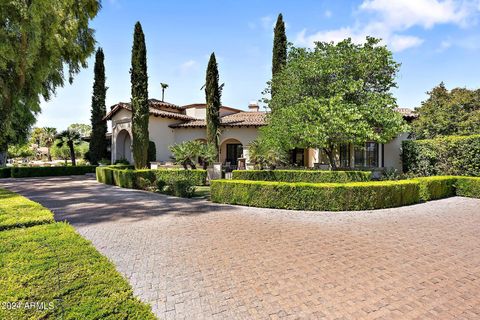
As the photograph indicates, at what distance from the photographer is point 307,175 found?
51.7 feet

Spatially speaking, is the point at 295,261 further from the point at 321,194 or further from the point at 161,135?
the point at 161,135

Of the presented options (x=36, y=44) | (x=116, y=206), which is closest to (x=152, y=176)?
(x=116, y=206)

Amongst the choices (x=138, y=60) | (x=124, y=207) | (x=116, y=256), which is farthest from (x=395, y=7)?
(x=138, y=60)

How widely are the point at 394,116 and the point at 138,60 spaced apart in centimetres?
1724

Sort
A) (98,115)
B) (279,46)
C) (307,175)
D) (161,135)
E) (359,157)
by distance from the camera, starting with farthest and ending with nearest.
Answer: (98,115) → (161,135) → (279,46) → (359,157) → (307,175)

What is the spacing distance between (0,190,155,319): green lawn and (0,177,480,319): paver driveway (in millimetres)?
1194

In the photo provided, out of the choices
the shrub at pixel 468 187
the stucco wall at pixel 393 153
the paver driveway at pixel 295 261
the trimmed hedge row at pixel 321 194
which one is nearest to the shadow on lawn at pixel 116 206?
the paver driveway at pixel 295 261

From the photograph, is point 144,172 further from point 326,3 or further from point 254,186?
point 326,3

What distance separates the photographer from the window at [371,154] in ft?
67.3

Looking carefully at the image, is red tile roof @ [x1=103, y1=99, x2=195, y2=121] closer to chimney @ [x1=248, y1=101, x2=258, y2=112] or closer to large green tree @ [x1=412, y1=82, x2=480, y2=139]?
chimney @ [x1=248, y1=101, x2=258, y2=112]

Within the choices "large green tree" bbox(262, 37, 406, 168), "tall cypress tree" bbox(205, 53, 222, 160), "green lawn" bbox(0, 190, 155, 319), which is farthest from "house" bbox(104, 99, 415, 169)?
"green lawn" bbox(0, 190, 155, 319)

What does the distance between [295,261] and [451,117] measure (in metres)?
21.2

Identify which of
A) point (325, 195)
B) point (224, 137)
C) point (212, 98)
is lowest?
point (325, 195)

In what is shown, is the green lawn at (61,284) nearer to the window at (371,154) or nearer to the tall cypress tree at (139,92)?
the tall cypress tree at (139,92)
